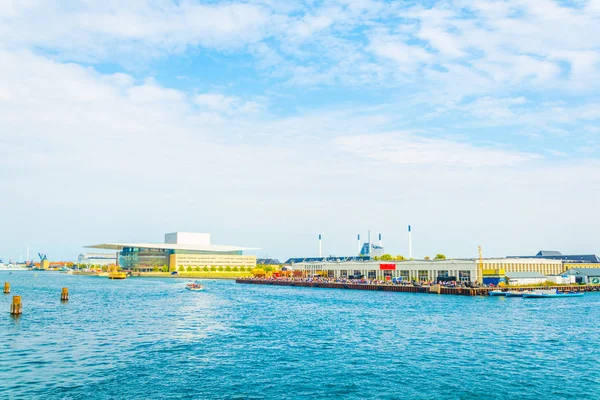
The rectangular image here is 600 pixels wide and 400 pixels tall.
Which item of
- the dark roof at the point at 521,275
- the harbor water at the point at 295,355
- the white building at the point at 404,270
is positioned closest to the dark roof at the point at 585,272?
the dark roof at the point at 521,275

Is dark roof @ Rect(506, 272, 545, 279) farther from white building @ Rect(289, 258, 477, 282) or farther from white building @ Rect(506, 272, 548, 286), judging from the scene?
white building @ Rect(289, 258, 477, 282)

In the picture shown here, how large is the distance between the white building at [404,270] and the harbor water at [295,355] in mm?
44735

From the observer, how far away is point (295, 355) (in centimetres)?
2938

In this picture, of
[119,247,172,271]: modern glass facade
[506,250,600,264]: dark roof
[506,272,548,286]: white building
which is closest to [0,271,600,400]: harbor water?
[506,272,548,286]: white building

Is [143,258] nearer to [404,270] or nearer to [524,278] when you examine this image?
[404,270]

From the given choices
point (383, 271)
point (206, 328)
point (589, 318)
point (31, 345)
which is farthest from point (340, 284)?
point (31, 345)

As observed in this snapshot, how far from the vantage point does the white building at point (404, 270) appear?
95750mm

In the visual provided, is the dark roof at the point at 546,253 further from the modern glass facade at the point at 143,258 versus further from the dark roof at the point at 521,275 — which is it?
the modern glass facade at the point at 143,258

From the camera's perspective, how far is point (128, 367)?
1005 inches

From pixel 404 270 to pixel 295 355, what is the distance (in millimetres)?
84898

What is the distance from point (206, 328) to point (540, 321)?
1190 inches

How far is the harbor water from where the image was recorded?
72.5ft

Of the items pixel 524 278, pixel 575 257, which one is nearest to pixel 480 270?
pixel 524 278

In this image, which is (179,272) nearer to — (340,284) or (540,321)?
(340,284)
